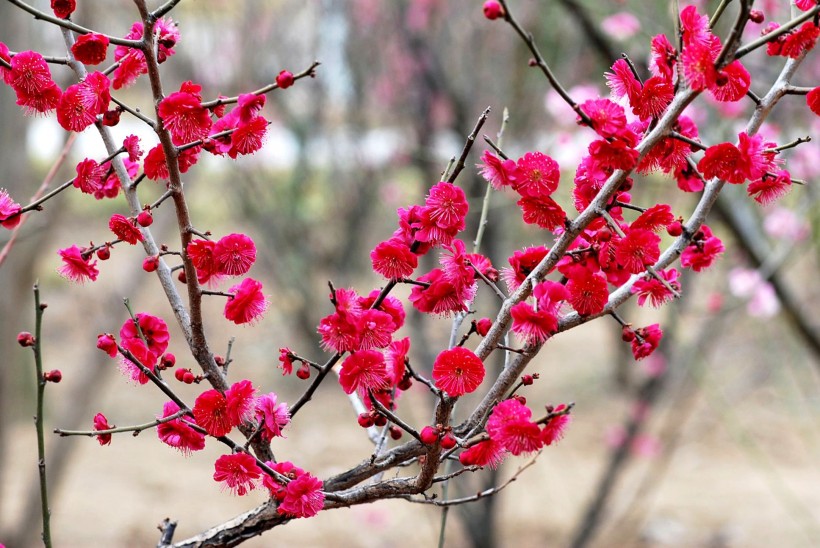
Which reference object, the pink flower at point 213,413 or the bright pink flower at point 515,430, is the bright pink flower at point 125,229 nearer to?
the pink flower at point 213,413

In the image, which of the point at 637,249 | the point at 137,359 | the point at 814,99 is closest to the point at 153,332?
the point at 137,359

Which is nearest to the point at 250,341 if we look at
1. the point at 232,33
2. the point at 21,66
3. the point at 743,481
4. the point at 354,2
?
the point at 232,33

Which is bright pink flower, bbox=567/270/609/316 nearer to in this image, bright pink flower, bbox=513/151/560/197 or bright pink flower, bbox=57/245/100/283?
bright pink flower, bbox=513/151/560/197

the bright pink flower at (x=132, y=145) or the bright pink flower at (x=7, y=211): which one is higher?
the bright pink flower at (x=132, y=145)

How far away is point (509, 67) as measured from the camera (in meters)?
4.74

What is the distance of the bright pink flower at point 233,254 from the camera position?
910 millimetres

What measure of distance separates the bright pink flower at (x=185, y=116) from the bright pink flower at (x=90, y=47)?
8cm

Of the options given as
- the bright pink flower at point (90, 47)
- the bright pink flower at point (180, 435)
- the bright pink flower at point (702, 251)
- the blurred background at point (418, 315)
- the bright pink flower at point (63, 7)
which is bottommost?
the bright pink flower at point (180, 435)

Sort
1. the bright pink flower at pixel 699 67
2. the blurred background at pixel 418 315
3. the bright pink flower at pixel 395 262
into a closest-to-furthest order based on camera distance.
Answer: the bright pink flower at pixel 699 67 → the bright pink flower at pixel 395 262 → the blurred background at pixel 418 315

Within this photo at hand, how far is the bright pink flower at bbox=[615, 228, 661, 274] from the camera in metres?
0.87

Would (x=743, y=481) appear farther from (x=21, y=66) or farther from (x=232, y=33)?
(x=21, y=66)

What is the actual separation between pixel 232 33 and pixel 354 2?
101 cm

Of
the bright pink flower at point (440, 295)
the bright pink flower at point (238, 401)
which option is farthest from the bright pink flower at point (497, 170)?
the bright pink flower at point (238, 401)

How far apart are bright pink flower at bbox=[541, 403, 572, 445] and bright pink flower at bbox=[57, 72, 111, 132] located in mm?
554
